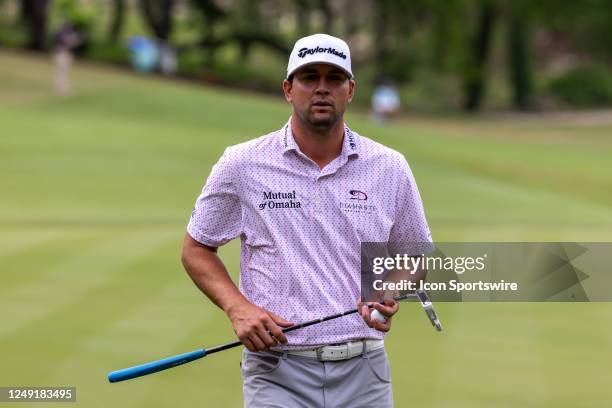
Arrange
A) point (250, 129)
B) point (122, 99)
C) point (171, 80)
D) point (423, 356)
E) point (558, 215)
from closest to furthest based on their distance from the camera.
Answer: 1. point (423, 356)
2. point (558, 215)
3. point (250, 129)
4. point (122, 99)
5. point (171, 80)

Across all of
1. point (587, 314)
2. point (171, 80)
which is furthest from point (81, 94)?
point (587, 314)

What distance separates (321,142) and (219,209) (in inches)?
18.1

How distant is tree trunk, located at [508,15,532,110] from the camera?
212ft

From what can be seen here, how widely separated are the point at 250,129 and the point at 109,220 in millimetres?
18025

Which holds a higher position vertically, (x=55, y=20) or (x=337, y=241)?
(x=55, y=20)

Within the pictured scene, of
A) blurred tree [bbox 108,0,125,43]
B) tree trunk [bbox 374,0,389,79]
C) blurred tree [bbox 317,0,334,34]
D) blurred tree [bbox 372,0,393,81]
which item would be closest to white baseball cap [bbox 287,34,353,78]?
blurred tree [bbox 317,0,334,34]

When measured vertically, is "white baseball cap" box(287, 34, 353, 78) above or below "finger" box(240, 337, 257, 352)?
above

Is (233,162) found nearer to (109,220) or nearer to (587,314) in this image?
(587,314)

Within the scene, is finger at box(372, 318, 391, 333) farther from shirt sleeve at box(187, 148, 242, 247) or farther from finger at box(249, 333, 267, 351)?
shirt sleeve at box(187, 148, 242, 247)

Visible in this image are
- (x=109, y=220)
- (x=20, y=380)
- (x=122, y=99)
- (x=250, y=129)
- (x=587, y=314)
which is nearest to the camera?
(x=20, y=380)

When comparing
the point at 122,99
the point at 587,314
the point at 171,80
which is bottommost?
the point at 587,314

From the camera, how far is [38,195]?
21.9 metres

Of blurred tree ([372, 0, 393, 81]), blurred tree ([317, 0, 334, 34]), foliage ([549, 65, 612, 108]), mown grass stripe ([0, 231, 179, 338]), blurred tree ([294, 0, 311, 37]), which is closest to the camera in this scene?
mown grass stripe ([0, 231, 179, 338])

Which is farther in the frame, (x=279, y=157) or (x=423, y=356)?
(x=423, y=356)
